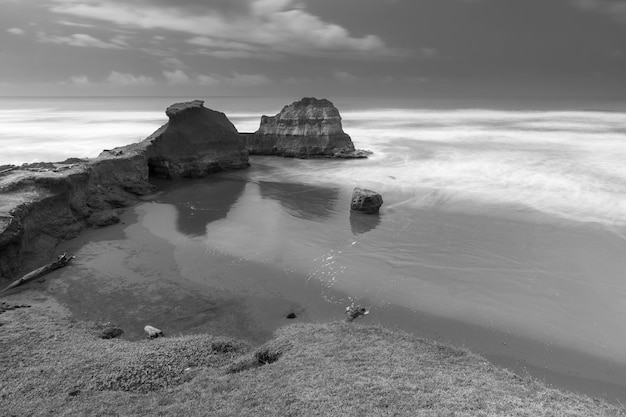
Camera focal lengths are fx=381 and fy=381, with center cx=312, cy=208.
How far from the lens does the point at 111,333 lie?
14.1m

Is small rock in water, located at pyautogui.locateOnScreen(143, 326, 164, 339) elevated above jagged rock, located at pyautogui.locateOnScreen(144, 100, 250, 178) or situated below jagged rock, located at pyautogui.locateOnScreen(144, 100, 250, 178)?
below

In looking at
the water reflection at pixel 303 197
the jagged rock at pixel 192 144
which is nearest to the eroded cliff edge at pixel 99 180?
the jagged rock at pixel 192 144

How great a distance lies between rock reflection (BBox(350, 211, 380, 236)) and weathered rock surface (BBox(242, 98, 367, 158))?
89.5 feet

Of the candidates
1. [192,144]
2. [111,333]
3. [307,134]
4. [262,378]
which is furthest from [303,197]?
[262,378]

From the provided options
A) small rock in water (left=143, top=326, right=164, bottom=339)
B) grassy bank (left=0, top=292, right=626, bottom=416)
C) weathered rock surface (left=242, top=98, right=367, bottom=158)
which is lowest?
small rock in water (left=143, top=326, right=164, bottom=339)

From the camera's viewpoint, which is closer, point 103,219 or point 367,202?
point 103,219

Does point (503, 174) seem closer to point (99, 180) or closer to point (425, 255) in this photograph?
point (425, 255)

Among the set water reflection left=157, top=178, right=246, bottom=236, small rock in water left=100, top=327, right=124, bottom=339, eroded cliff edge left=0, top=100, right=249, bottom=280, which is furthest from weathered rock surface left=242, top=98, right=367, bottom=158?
small rock in water left=100, top=327, right=124, bottom=339

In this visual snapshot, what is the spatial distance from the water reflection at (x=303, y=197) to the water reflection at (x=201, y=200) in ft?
10.2

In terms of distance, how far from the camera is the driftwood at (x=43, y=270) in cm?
1747

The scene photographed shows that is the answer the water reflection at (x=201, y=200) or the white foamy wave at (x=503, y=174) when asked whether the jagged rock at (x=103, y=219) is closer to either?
the water reflection at (x=201, y=200)

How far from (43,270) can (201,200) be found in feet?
52.4

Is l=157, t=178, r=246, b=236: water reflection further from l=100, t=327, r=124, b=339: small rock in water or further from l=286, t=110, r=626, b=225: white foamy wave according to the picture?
l=100, t=327, r=124, b=339: small rock in water

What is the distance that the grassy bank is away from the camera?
993cm
